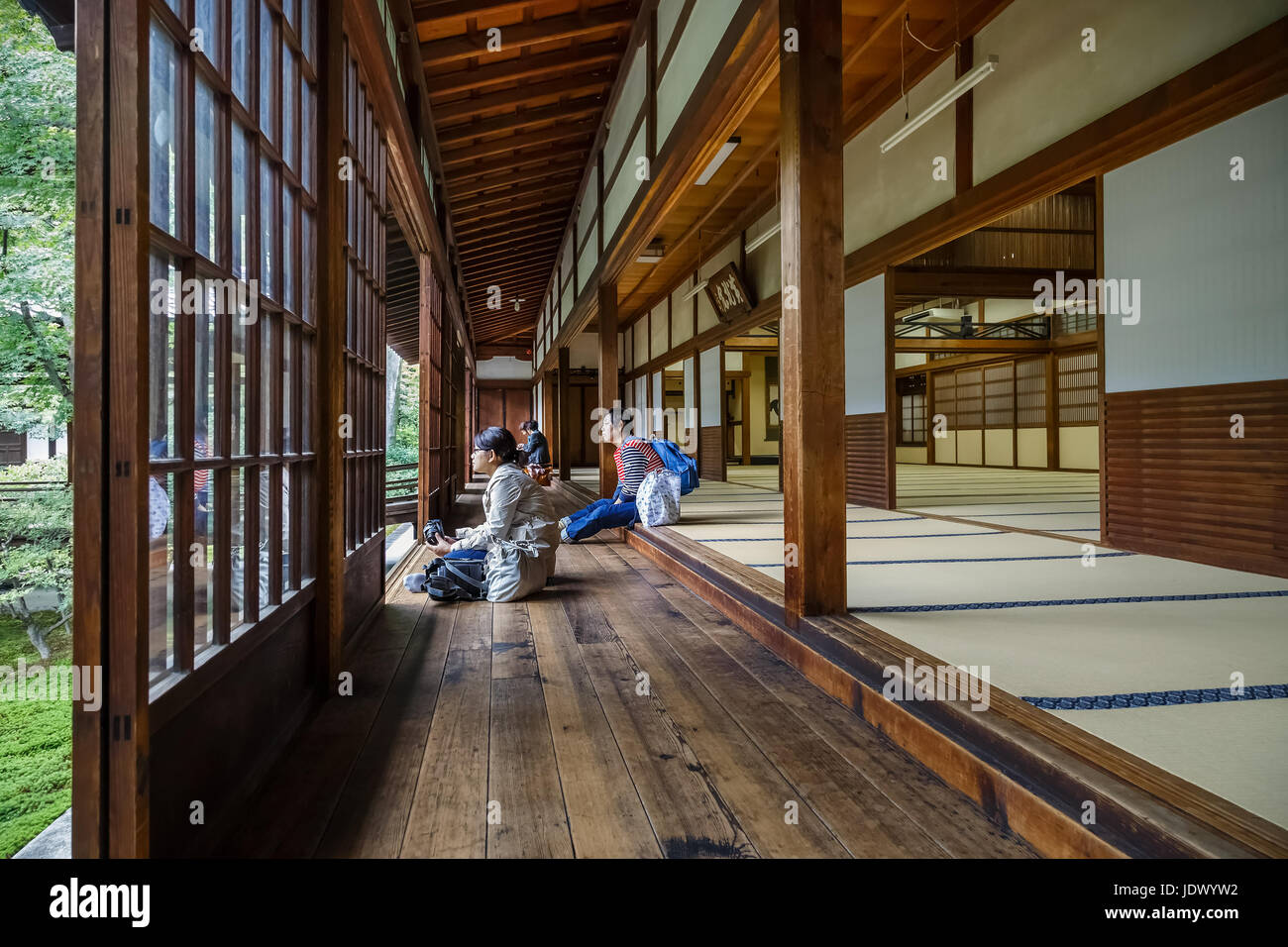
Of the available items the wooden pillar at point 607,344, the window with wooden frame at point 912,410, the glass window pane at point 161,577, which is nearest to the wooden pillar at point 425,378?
the wooden pillar at point 607,344

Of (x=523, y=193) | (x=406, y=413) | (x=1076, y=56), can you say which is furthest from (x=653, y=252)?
(x=406, y=413)

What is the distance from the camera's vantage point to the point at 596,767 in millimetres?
1583

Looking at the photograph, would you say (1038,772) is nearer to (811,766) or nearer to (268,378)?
(811,766)

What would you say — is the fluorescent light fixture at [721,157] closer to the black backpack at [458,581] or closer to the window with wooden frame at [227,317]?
the black backpack at [458,581]

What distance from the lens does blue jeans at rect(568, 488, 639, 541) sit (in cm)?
523

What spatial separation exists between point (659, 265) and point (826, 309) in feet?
26.0

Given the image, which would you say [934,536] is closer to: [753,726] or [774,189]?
[753,726]

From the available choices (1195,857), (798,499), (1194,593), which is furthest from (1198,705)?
(1194,593)

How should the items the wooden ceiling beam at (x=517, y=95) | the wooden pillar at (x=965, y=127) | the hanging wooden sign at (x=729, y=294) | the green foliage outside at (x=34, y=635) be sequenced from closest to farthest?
the green foliage outside at (x=34, y=635) → the wooden pillar at (x=965, y=127) → the wooden ceiling beam at (x=517, y=95) → the hanging wooden sign at (x=729, y=294)

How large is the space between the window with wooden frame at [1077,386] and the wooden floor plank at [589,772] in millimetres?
11294

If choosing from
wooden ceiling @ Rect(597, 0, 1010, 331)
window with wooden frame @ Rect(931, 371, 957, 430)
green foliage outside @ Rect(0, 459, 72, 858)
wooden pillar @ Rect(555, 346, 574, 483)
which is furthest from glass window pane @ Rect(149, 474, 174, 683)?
window with wooden frame @ Rect(931, 371, 957, 430)

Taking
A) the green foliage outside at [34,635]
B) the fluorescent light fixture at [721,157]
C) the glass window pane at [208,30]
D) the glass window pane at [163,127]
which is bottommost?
the green foliage outside at [34,635]

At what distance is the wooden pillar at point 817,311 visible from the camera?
7.53 feet

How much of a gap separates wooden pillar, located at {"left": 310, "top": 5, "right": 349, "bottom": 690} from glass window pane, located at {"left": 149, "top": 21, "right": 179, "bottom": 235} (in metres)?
0.88
